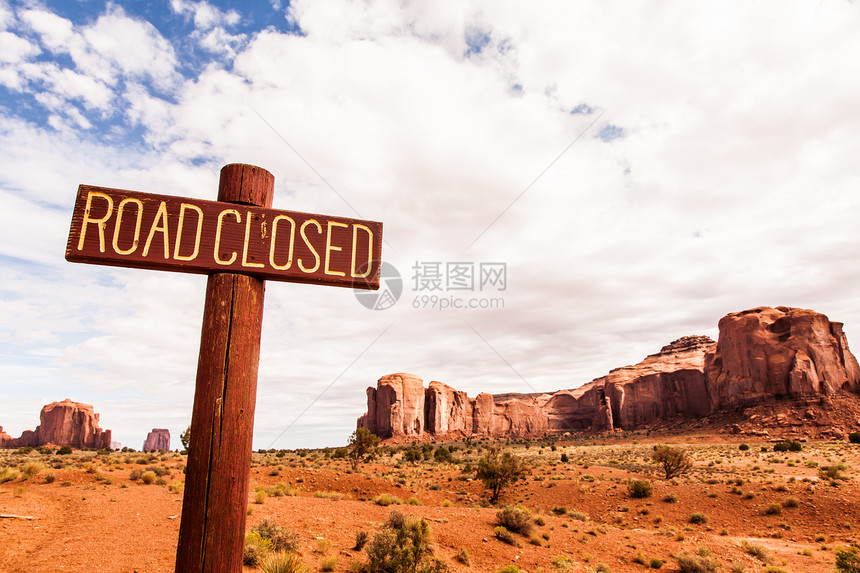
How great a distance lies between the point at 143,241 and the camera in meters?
2.37

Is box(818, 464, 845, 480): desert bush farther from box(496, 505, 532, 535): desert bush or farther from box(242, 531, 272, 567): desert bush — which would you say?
box(242, 531, 272, 567): desert bush

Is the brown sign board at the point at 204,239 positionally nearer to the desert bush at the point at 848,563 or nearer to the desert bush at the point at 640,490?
the desert bush at the point at 848,563

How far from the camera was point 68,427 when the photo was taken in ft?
356

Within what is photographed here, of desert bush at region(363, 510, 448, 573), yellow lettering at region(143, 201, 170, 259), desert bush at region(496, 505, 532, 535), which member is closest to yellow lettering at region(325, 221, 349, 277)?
yellow lettering at region(143, 201, 170, 259)

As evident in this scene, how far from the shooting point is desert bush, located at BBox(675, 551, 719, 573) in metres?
11.9

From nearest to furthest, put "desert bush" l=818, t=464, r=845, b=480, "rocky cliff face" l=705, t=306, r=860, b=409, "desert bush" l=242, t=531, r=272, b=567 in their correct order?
"desert bush" l=242, t=531, r=272, b=567, "desert bush" l=818, t=464, r=845, b=480, "rocky cliff face" l=705, t=306, r=860, b=409

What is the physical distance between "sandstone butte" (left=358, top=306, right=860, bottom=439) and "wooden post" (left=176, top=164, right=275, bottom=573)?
81.1 metres

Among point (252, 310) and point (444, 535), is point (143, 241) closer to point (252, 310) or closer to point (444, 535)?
point (252, 310)

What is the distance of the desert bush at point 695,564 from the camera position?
39.1ft

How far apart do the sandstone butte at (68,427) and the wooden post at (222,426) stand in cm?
13437

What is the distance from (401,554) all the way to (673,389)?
9760 centimetres

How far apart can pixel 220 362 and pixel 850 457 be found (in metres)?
46.2

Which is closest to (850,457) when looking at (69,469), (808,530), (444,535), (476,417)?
(808,530)

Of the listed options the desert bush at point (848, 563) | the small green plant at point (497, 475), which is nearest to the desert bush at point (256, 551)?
the desert bush at point (848, 563)
